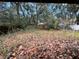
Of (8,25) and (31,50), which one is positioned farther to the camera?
(8,25)

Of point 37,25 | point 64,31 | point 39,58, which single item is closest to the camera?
point 39,58

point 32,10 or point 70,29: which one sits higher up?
point 32,10

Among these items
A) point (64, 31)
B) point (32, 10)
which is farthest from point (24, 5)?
point (64, 31)

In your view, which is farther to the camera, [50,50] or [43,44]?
[43,44]

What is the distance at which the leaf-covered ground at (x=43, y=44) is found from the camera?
16.1 ft

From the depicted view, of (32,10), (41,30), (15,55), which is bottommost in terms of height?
(15,55)

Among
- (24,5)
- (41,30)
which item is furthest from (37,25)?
(24,5)

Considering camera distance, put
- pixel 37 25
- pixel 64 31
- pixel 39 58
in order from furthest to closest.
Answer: pixel 37 25 → pixel 64 31 → pixel 39 58

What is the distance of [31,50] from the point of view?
5141 mm

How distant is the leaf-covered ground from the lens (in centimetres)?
492

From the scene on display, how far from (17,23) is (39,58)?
6.48 ft

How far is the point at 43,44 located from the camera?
17.2ft

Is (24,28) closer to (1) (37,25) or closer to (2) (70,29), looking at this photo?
(1) (37,25)

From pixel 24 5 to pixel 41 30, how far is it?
1.17m
